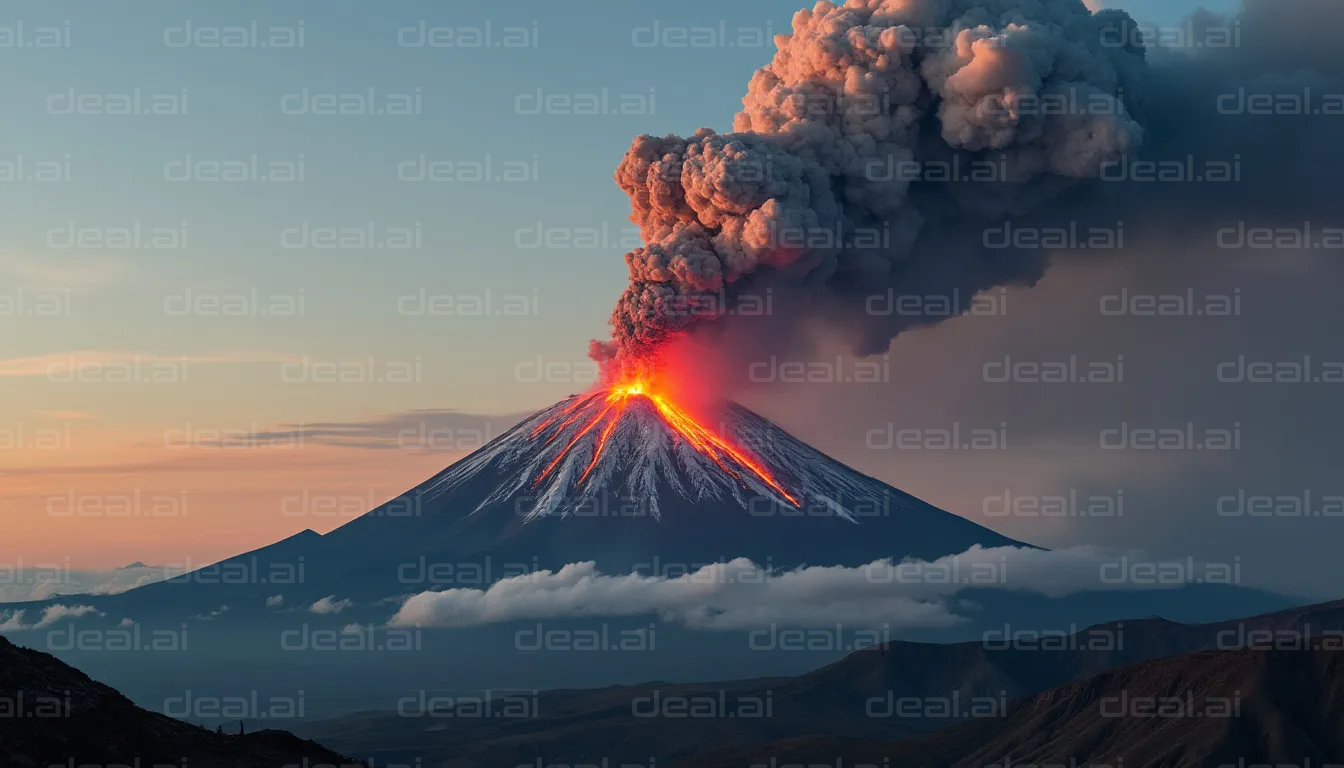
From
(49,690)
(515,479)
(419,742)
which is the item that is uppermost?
(515,479)

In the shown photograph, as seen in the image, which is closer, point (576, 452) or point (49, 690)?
point (49, 690)

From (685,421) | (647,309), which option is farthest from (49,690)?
(685,421)

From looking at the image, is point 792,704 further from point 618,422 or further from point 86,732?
point 86,732

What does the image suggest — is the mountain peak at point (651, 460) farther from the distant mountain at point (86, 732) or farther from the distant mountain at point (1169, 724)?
the distant mountain at point (86, 732)

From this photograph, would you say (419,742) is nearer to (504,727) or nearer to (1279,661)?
(504,727)

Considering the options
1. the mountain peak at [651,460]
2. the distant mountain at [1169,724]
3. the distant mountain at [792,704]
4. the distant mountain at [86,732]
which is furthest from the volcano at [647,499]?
the distant mountain at [86,732]

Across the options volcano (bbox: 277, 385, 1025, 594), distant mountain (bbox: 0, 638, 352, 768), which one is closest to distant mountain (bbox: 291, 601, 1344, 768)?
volcano (bbox: 277, 385, 1025, 594)
